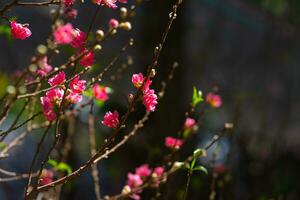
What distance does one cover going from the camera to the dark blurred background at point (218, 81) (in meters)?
4.63

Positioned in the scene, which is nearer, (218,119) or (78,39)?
(78,39)

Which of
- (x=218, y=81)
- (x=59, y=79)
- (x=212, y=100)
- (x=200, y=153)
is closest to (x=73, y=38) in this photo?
(x=59, y=79)

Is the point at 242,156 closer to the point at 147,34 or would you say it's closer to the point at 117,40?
the point at 147,34

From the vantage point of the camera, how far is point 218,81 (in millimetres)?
7203

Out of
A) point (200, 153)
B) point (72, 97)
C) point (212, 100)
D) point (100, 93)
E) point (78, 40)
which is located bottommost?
point (200, 153)

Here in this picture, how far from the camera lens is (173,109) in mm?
4605

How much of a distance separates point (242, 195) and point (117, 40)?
2.67 meters

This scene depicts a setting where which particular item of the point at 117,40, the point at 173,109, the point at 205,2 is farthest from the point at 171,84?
the point at 205,2

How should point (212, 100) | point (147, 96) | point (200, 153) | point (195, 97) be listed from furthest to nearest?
point (212, 100), point (195, 97), point (147, 96), point (200, 153)

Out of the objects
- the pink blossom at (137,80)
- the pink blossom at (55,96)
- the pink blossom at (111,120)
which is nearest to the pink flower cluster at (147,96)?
the pink blossom at (137,80)

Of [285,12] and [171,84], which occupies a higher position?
[285,12]

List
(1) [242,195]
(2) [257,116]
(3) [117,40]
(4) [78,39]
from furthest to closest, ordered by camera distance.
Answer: (2) [257,116] → (3) [117,40] → (1) [242,195] → (4) [78,39]

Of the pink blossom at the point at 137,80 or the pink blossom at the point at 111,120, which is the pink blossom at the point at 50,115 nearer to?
the pink blossom at the point at 111,120

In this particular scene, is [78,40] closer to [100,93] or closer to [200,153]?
[200,153]
